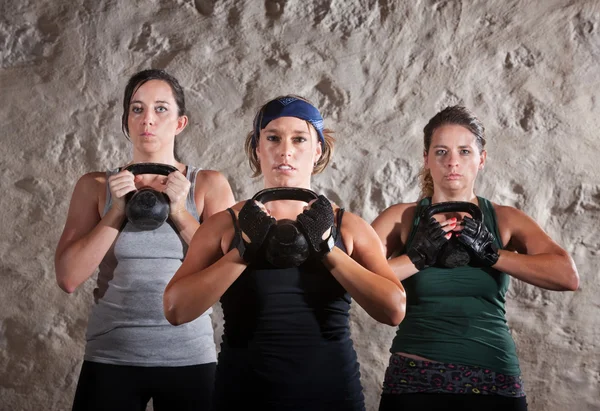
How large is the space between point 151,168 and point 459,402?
106cm

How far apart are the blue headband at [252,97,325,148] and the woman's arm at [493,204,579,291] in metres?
0.65

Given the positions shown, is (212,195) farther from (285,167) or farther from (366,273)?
(366,273)

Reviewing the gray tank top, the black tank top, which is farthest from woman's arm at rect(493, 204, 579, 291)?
the gray tank top

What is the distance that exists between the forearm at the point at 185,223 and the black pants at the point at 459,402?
74 centimetres

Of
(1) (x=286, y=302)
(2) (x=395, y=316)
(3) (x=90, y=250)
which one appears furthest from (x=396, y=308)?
(3) (x=90, y=250)

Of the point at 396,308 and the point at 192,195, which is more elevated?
the point at 192,195

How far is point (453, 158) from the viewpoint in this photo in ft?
7.63

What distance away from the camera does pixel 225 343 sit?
180cm

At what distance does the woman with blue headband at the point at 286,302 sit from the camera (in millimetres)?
1710

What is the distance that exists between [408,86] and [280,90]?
0.55 meters

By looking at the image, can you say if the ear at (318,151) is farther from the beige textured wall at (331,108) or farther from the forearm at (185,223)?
the beige textured wall at (331,108)

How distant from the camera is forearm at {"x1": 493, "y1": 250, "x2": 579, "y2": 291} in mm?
2162

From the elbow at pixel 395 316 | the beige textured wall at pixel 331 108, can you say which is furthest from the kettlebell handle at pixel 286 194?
the beige textured wall at pixel 331 108

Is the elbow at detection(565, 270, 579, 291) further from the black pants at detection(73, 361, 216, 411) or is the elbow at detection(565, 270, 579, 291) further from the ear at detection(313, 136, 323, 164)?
the black pants at detection(73, 361, 216, 411)
